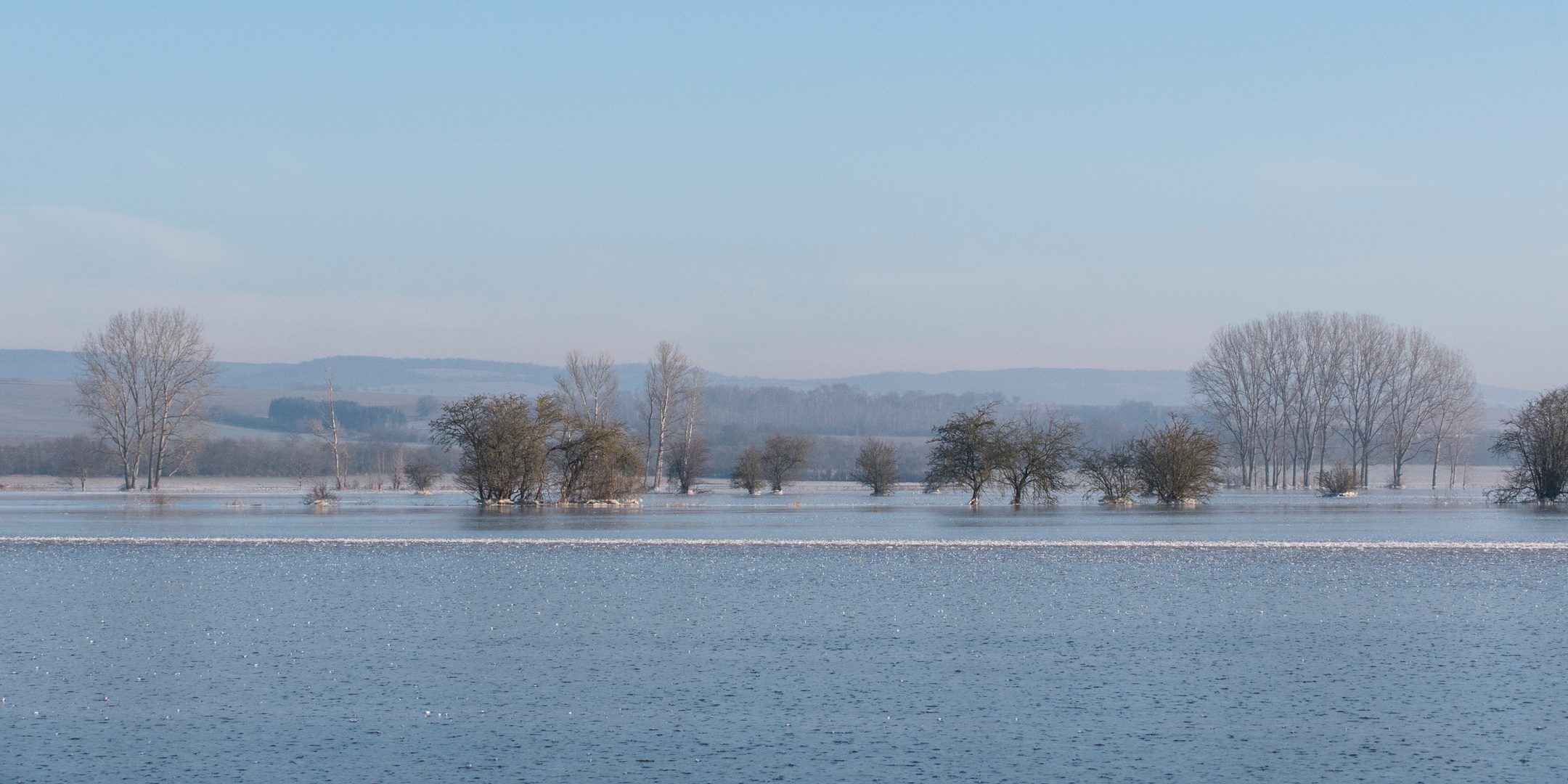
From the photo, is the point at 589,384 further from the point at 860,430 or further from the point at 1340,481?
the point at 860,430

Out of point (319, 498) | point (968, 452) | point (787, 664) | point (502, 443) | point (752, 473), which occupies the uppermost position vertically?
point (502, 443)

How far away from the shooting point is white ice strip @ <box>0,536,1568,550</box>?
20.5m

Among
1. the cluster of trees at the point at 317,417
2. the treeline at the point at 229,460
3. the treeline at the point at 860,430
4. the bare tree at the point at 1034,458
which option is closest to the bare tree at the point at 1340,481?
the treeline at the point at 860,430

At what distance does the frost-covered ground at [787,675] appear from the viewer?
6805 mm

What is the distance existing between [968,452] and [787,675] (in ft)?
100

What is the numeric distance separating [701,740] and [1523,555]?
1685 cm

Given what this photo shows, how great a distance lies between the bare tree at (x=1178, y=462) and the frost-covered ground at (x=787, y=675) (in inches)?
939

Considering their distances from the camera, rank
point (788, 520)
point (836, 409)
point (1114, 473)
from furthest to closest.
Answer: point (836, 409) < point (1114, 473) < point (788, 520)

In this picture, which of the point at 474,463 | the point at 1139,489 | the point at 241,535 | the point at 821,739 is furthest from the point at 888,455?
the point at 821,739

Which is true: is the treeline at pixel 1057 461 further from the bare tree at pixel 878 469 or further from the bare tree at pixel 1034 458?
the bare tree at pixel 878 469

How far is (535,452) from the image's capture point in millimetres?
38281

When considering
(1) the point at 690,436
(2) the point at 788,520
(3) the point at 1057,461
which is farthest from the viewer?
(1) the point at 690,436

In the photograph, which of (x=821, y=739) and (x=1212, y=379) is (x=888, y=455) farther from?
(x=821, y=739)

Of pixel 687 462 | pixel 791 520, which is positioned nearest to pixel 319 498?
pixel 791 520
